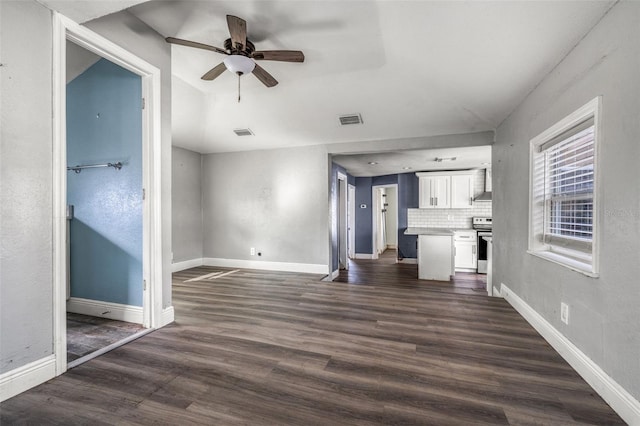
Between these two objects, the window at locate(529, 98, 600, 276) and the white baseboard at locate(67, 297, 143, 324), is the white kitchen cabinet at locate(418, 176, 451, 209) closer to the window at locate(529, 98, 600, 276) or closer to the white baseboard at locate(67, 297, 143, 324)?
the window at locate(529, 98, 600, 276)

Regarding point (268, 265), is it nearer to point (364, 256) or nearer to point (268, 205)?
point (268, 205)

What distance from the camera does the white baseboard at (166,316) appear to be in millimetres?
2610

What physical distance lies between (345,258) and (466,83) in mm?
4589

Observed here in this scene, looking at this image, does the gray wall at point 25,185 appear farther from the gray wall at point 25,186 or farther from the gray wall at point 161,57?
the gray wall at point 161,57

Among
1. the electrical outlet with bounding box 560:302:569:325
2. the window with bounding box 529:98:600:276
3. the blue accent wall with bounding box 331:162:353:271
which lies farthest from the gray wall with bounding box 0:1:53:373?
the blue accent wall with bounding box 331:162:353:271

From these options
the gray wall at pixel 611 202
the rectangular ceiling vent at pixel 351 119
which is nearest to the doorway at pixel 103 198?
the rectangular ceiling vent at pixel 351 119

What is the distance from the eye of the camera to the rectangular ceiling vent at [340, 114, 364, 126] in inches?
157

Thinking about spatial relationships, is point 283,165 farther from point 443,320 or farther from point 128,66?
point 443,320

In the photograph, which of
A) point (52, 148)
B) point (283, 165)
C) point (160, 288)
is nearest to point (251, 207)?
point (283, 165)

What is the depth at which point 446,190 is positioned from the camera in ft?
23.8

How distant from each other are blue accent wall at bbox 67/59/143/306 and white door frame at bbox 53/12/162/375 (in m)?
0.15

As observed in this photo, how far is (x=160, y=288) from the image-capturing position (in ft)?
8.47

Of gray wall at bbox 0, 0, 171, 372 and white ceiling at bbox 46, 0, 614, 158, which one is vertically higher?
white ceiling at bbox 46, 0, 614, 158

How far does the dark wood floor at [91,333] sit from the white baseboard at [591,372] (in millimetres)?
3346
